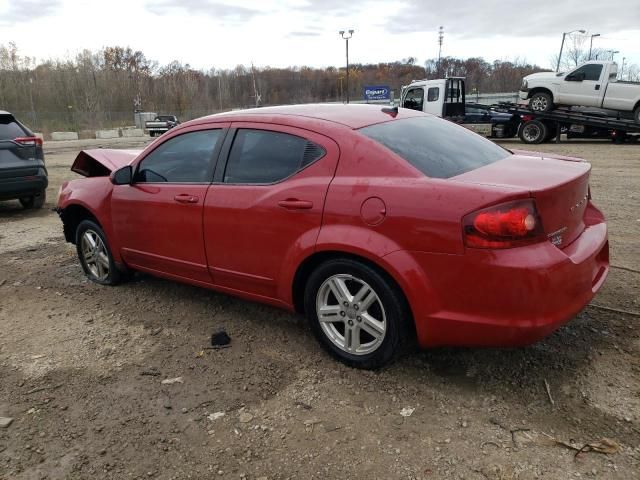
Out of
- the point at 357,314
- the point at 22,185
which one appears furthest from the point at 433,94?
the point at 357,314

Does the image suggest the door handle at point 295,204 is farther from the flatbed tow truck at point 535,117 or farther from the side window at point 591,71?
the side window at point 591,71

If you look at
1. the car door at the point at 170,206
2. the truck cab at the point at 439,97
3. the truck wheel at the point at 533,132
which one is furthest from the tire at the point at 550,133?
the car door at the point at 170,206

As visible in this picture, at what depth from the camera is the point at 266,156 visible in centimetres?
345

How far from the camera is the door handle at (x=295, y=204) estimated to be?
312 centimetres

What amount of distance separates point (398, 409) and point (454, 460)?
46 centimetres

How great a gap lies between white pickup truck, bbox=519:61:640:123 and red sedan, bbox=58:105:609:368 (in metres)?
17.4

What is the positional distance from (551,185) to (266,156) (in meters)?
1.74

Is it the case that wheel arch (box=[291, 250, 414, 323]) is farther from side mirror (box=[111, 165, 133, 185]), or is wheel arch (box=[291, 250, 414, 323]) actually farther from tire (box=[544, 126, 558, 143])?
tire (box=[544, 126, 558, 143])

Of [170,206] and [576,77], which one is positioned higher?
[576,77]

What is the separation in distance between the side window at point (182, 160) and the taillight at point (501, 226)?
1962 millimetres

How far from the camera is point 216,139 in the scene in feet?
12.3

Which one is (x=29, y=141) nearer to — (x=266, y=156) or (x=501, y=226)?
(x=266, y=156)

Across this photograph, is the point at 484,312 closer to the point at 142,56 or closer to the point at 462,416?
A: the point at 462,416

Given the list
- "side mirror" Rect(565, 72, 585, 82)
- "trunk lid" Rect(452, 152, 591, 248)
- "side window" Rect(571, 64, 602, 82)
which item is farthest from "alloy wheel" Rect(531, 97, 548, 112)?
"trunk lid" Rect(452, 152, 591, 248)
